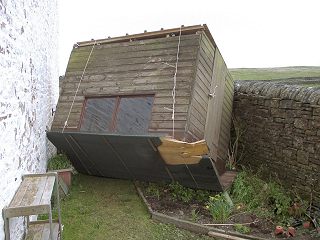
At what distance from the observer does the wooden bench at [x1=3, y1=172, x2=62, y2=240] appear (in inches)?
171

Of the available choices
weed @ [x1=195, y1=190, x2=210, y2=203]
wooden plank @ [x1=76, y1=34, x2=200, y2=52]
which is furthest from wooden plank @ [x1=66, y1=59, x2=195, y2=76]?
weed @ [x1=195, y1=190, x2=210, y2=203]

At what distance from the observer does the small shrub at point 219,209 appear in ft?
24.2

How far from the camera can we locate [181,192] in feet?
28.4

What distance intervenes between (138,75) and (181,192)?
3.02 metres

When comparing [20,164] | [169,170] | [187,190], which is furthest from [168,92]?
[20,164]

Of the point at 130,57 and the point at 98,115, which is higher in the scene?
the point at 130,57

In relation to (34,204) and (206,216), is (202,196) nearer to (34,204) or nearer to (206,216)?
(206,216)

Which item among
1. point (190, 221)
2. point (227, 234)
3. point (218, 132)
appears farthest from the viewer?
point (218, 132)

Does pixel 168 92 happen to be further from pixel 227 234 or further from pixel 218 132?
pixel 227 234

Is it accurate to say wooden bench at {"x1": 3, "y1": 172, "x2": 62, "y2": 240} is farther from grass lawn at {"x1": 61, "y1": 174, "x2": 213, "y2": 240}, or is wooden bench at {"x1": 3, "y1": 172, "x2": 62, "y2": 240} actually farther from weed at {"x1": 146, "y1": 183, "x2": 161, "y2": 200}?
weed at {"x1": 146, "y1": 183, "x2": 161, "y2": 200}

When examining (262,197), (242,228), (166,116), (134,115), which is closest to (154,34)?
(134,115)

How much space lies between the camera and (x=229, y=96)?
1060 centimetres

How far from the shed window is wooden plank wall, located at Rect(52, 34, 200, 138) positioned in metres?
0.16

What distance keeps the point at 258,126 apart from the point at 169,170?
3.12 m
